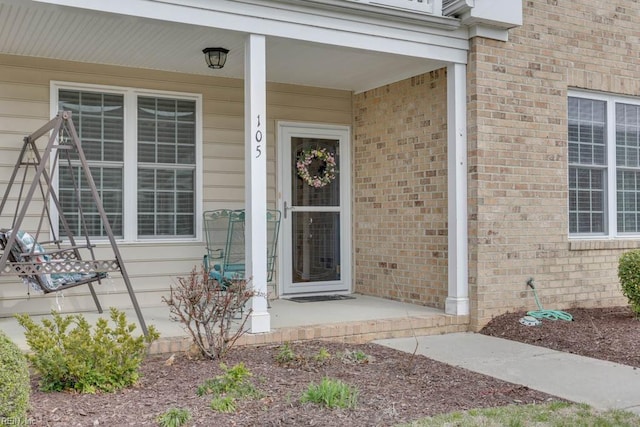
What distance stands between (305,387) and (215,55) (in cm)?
354

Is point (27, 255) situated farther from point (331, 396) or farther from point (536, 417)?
point (536, 417)

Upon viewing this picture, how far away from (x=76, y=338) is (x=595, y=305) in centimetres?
582

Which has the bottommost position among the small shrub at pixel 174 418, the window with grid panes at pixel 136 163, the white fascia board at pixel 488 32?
the small shrub at pixel 174 418

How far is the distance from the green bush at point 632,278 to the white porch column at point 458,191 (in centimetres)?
163

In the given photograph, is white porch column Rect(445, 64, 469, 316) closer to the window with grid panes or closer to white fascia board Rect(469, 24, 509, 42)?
white fascia board Rect(469, 24, 509, 42)

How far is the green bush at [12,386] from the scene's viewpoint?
3.04 m

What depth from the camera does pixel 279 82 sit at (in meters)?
7.92

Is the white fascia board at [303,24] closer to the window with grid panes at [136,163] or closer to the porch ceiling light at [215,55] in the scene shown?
the porch ceiling light at [215,55]

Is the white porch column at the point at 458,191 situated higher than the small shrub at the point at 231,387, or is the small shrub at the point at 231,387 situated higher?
the white porch column at the point at 458,191

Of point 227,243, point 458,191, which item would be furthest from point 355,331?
point 458,191

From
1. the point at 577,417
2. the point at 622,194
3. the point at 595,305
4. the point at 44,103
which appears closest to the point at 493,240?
the point at 595,305

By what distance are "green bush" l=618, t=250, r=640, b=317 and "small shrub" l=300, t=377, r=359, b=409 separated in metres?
3.95

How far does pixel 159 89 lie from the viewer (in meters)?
7.18

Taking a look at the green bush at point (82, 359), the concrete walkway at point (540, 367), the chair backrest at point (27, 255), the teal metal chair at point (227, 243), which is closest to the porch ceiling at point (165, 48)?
the teal metal chair at point (227, 243)
